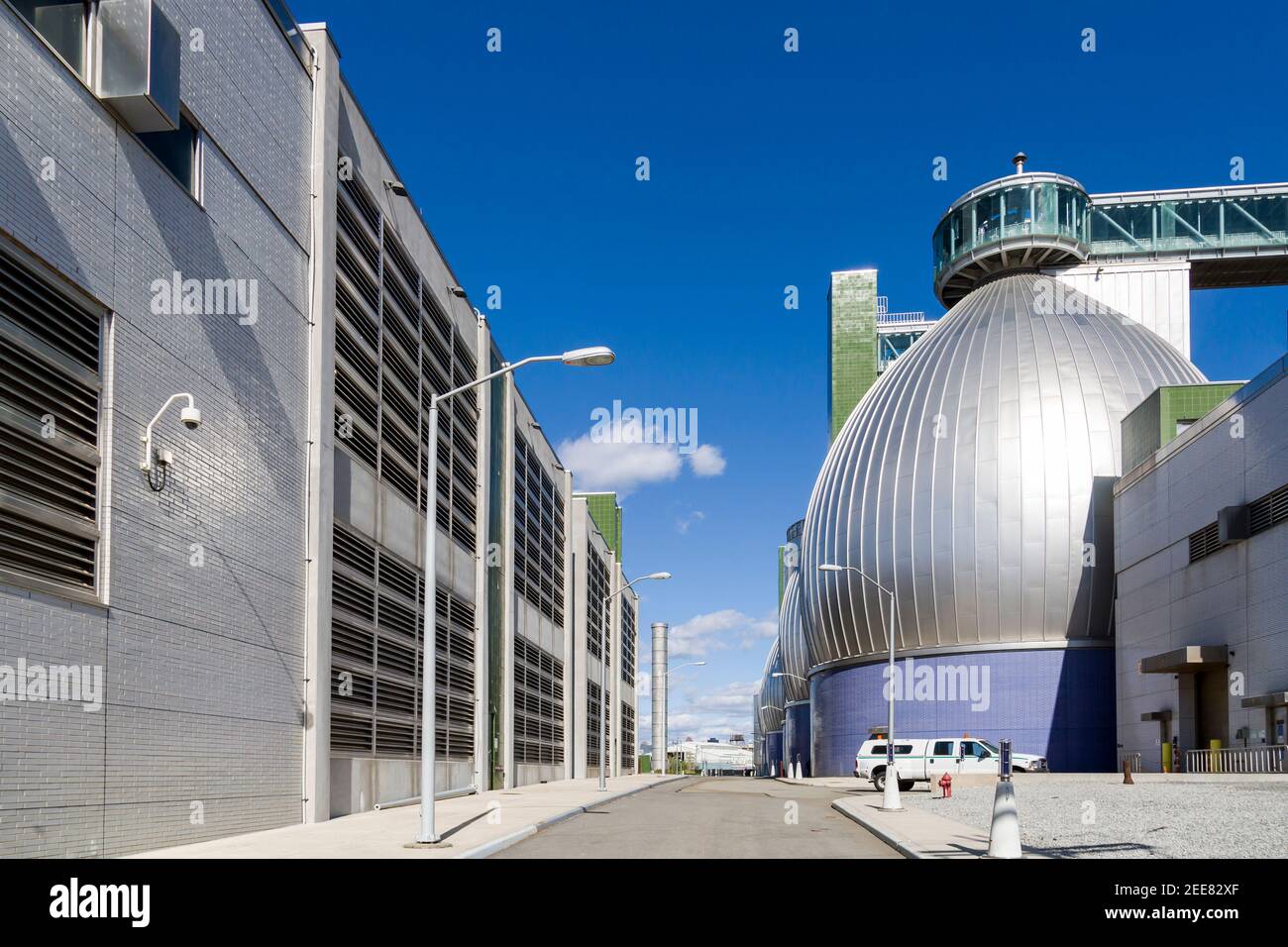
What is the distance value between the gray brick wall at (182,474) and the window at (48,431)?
0.31 m

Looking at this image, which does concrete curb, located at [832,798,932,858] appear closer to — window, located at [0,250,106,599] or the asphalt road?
the asphalt road

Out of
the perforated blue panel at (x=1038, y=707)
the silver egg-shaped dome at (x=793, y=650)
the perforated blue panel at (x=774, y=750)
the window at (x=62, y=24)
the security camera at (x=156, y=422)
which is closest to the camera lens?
the window at (x=62, y=24)

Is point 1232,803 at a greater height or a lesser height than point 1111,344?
lesser

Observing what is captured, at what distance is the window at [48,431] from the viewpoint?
43.9ft

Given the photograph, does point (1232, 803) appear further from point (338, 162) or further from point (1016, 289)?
point (1016, 289)

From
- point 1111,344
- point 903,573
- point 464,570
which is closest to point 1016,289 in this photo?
point 1111,344

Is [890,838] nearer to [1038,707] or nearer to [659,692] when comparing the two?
[1038,707]

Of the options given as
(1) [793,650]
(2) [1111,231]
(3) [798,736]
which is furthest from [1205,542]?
(1) [793,650]

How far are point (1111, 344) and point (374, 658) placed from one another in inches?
1803

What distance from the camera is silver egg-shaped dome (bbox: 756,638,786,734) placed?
124312 millimetres

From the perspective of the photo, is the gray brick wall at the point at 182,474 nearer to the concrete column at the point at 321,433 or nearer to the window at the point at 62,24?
the concrete column at the point at 321,433

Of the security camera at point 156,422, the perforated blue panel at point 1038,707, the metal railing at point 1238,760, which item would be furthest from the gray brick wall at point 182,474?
the perforated blue panel at point 1038,707
